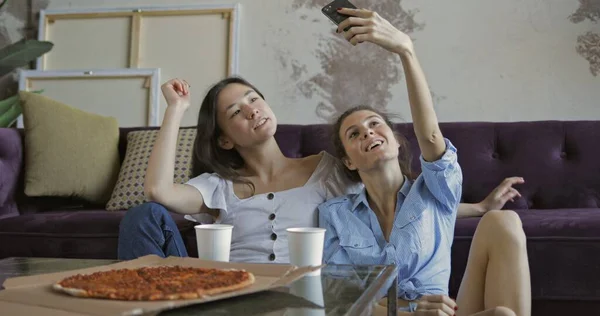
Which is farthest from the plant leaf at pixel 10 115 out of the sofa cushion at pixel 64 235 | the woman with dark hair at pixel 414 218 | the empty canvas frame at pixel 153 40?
the woman with dark hair at pixel 414 218

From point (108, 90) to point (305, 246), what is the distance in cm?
272

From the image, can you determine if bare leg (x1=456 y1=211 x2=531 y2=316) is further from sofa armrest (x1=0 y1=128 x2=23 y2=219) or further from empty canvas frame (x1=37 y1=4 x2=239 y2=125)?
empty canvas frame (x1=37 y1=4 x2=239 y2=125)

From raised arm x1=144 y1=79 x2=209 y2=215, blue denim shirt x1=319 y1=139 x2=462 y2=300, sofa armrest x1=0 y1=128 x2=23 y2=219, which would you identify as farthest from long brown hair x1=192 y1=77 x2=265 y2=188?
sofa armrest x1=0 y1=128 x2=23 y2=219

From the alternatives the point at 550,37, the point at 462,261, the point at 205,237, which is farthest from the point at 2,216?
the point at 550,37

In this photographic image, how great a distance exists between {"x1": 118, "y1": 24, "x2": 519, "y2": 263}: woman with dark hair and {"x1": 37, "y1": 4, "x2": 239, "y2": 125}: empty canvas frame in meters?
1.63

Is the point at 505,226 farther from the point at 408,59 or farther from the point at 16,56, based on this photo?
the point at 16,56

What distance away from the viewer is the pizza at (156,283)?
70cm

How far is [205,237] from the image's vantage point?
104 centimetres

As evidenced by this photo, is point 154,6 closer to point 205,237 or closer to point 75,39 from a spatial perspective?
point 75,39

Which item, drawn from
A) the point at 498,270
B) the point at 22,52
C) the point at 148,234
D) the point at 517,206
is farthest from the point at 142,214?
the point at 22,52

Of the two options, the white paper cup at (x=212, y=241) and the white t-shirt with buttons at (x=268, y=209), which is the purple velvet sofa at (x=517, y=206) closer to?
the white t-shirt with buttons at (x=268, y=209)

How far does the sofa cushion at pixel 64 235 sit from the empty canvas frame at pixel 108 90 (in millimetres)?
1433

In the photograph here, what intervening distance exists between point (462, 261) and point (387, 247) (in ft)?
1.29

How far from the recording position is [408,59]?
4.24 ft
